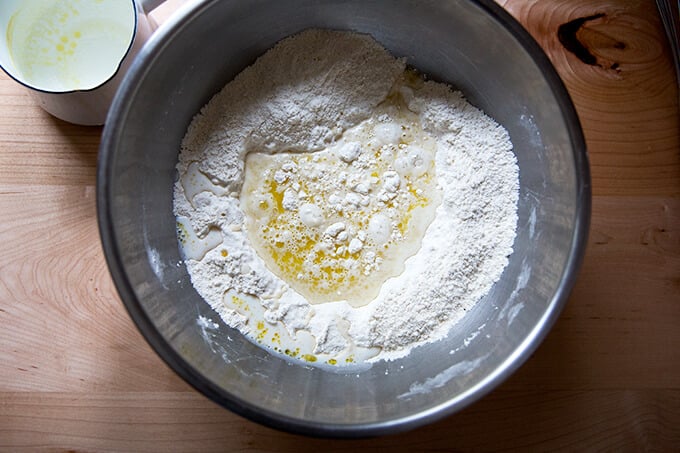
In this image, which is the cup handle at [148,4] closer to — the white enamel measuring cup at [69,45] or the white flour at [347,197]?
the white enamel measuring cup at [69,45]

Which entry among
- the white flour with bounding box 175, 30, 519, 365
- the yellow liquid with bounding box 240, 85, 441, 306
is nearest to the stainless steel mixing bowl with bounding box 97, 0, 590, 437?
the white flour with bounding box 175, 30, 519, 365

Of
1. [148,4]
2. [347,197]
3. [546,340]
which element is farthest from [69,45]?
[546,340]

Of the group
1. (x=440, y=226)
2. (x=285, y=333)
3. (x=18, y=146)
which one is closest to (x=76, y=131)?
(x=18, y=146)

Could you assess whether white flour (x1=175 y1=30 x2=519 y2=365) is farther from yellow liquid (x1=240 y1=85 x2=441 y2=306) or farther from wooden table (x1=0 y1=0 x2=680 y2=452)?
wooden table (x1=0 y1=0 x2=680 y2=452)

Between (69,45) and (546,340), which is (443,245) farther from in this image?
(69,45)

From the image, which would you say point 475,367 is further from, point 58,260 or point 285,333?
point 58,260

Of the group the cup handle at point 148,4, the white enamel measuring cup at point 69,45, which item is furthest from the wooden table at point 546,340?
the cup handle at point 148,4
